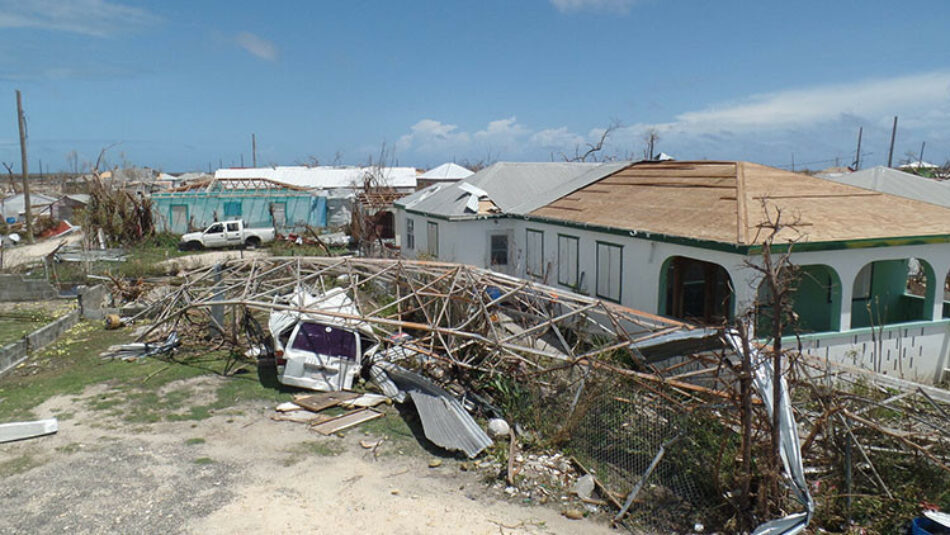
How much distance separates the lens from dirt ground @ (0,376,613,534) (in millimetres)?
8102

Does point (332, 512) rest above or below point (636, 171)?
below

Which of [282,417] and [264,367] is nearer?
[282,417]

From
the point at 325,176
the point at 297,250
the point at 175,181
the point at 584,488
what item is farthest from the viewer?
the point at 175,181

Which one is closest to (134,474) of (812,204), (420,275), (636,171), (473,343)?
(473,343)

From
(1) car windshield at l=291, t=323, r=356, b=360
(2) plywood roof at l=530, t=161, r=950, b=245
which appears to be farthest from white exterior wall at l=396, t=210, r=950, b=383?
(1) car windshield at l=291, t=323, r=356, b=360

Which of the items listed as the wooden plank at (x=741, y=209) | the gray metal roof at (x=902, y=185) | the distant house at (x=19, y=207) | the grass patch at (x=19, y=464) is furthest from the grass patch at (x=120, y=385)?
the distant house at (x=19, y=207)

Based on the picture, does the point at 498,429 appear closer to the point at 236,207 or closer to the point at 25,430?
the point at 25,430

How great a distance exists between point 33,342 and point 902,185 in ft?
78.4

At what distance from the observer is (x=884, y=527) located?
7.46 metres

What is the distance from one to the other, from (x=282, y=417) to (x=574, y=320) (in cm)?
604

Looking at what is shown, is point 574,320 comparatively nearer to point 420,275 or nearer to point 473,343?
point 473,343

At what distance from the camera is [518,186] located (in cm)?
2267

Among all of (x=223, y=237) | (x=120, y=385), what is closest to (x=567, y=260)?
(x=120, y=385)

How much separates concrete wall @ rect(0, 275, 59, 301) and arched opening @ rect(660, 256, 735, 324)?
788 inches
